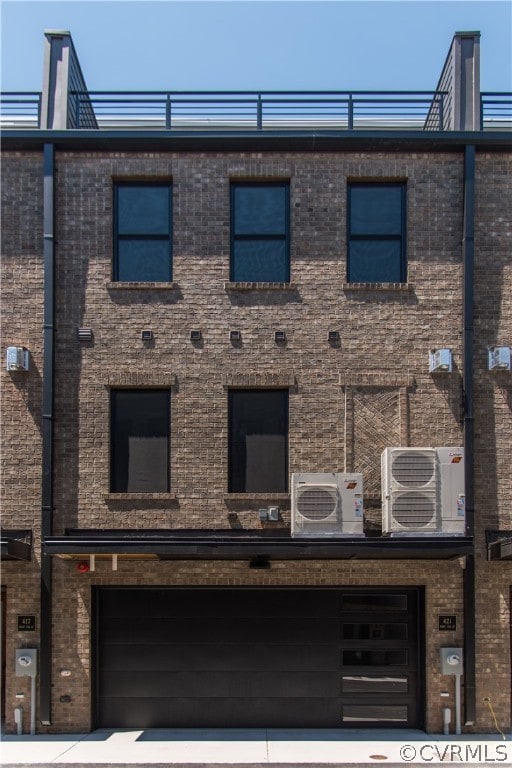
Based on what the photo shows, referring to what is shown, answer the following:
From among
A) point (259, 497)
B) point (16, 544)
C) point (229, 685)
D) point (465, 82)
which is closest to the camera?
point (16, 544)

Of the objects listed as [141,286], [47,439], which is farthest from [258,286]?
[47,439]

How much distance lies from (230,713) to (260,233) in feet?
24.7

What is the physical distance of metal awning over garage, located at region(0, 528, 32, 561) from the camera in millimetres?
10344

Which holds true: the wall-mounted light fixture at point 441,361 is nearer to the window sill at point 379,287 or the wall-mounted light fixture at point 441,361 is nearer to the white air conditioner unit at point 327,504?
the window sill at point 379,287

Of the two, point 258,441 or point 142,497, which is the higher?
point 258,441

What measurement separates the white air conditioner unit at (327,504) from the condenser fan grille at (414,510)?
54 centimetres

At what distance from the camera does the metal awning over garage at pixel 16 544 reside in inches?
407

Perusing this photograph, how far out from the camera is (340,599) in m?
11.8

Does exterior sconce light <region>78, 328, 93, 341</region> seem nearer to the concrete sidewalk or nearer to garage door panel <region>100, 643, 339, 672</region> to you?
garage door panel <region>100, 643, 339, 672</region>

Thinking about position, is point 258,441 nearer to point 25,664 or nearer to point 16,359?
point 16,359

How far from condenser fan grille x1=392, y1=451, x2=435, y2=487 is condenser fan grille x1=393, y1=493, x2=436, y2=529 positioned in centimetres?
20

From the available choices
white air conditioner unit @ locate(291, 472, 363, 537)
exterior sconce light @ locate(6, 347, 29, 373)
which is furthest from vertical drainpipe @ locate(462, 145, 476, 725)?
exterior sconce light @ locate(6, 347, 29, 373)

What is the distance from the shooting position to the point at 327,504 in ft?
35.6

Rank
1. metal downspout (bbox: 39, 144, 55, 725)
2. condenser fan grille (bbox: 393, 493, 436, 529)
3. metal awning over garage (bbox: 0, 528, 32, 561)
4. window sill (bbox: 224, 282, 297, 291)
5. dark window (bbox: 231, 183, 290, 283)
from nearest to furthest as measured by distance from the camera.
Result: metal awning over garage (bbox: 0, 528, 32, 561) → condenser fan grille (bbox: 393, 493, 436, 529) → metal downspout (bbox: 39, 144, 55, 725) → window sill (bbox: 224, 282, 297, 291) → dark window (bbox: 231, 183, 290, 283)
